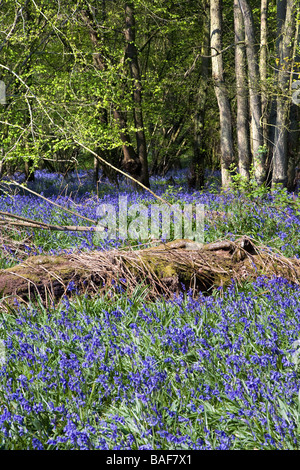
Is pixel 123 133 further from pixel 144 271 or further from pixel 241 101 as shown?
pixel 144 271

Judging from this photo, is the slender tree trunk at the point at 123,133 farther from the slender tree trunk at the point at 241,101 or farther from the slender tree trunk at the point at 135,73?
the slender tree trunk at the point at 241,101

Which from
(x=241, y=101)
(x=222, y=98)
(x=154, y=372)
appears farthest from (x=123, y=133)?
(x=154, y=372)

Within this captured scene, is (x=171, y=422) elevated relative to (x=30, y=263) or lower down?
lower down

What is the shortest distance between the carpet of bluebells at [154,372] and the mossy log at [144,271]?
26 centimetres

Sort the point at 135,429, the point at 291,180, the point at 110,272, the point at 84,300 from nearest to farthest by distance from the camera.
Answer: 1. the point at 135,429
2. the point at 84,300
3. the point at 110,272
4. the point at 291,180

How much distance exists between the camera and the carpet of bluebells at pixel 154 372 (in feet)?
8.72

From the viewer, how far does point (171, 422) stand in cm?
282

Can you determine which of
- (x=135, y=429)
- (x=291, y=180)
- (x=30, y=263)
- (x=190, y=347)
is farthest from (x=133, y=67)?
(x=135, y=429)

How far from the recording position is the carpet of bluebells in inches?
105

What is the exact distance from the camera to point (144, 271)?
5.12 m

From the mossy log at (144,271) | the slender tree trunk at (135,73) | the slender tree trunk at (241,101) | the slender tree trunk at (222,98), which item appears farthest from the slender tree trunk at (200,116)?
the mossy log at (144,271)

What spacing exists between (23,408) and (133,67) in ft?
39.9

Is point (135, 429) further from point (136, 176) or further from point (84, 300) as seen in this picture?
point (136, 176)

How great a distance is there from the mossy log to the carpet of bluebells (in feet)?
0.84
